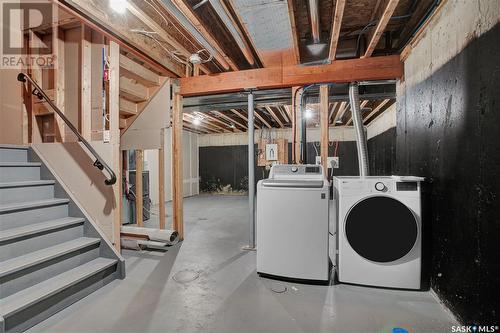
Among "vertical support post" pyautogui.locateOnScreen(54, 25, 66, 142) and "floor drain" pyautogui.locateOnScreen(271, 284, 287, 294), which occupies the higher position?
"vertical support post" pyautogui.locateOnScreen(54, 25, 66, 142)

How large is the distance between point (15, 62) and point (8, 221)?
7.76 feet

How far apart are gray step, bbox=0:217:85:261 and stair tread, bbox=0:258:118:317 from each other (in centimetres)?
31

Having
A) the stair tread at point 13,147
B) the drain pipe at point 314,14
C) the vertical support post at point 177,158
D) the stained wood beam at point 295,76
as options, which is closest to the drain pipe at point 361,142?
the stained wood beam at point 295,76

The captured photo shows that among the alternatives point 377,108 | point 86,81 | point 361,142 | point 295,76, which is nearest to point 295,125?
point 295,76

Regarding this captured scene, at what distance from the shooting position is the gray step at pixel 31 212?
1.92 metres

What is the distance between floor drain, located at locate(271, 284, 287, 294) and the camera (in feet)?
6.69

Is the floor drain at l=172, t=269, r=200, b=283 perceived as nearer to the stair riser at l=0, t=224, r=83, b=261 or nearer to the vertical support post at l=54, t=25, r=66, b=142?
the stair riser at l=0, t=224, r=83, b=261

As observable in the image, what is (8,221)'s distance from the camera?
76.2 inches

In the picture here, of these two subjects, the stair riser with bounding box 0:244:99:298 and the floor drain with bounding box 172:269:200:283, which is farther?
the floor drain with bounding box 172:269:200:283

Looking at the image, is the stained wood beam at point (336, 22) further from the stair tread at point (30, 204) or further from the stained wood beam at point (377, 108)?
the stair tread at point (30, 204)

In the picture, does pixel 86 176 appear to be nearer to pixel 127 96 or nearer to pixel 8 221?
pixel 8 221

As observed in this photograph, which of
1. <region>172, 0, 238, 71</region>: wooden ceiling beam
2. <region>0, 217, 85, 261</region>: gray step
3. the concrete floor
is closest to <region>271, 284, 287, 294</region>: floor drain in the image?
Answer: the concrete floor

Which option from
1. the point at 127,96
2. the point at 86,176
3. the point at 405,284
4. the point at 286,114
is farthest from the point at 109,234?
the point at 286,114

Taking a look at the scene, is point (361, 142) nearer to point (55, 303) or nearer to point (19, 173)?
point (55, 303)
